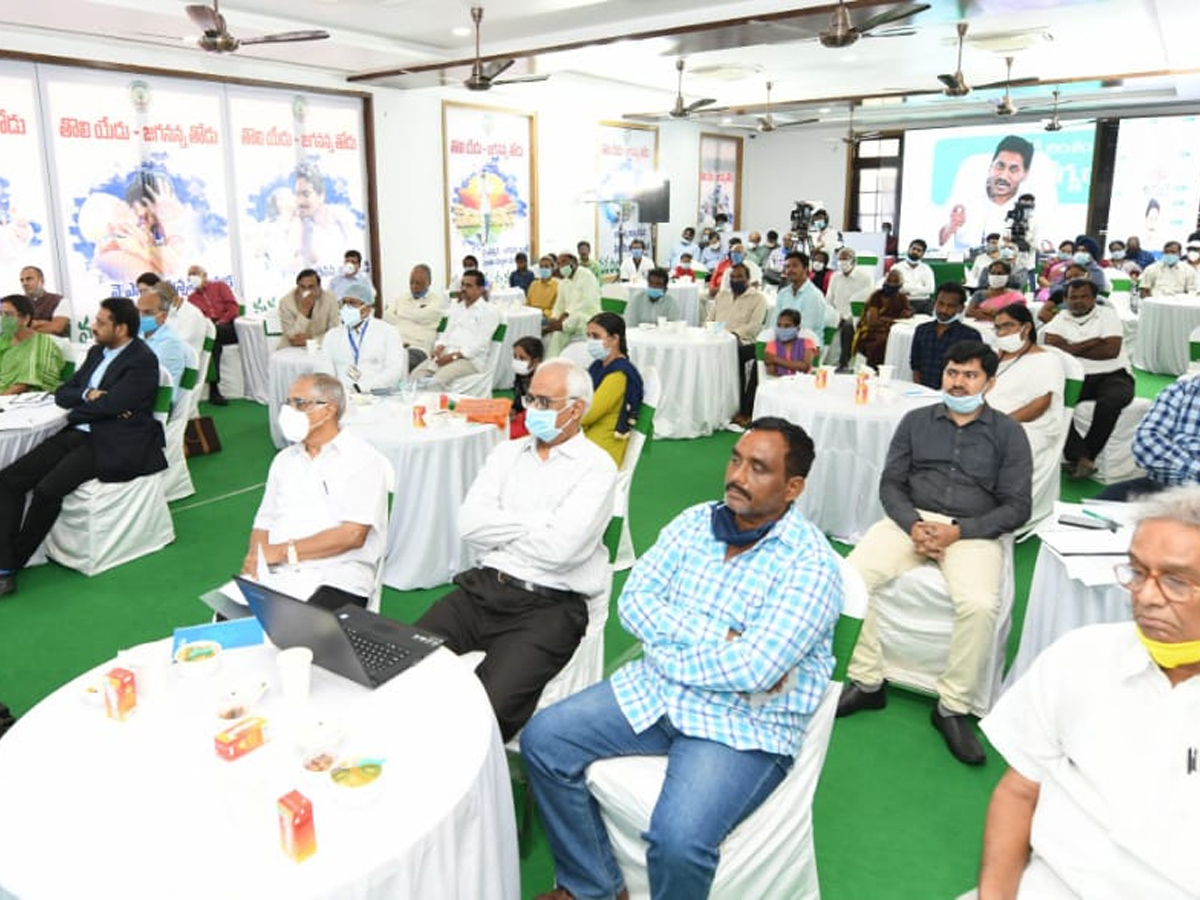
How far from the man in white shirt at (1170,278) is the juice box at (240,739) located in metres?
12.0

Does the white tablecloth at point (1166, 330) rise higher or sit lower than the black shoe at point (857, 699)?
higher

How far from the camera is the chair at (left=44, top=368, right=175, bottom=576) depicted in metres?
4.50

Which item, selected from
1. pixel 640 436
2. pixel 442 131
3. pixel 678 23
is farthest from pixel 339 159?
pixel 640 436

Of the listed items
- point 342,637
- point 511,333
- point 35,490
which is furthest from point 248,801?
point 511,333

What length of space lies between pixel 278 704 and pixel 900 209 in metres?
18.8

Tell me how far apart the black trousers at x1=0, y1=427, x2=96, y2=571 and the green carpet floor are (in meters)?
0.23

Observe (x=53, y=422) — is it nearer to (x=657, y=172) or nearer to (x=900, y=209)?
(x=657, y=172)

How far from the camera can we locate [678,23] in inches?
325

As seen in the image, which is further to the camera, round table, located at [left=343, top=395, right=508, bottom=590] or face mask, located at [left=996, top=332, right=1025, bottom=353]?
face mask, located at [left=996, top=332, right=1025, bottom=353]

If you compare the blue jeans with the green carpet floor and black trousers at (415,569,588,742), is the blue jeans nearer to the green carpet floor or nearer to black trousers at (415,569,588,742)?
black trousers at (415,569,588,742)

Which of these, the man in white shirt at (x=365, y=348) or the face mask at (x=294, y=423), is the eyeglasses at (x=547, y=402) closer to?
the face mask at (x=294, y=423)

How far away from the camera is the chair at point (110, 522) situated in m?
4.50

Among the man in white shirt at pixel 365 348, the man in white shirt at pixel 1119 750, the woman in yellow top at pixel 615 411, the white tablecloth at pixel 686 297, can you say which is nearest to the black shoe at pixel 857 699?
the man in white shirt at pixel 1119 750

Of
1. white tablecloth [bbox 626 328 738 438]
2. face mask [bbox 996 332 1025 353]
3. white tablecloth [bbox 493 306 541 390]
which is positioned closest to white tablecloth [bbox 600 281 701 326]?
white tablecloth [bbox 493 306 541 390]
